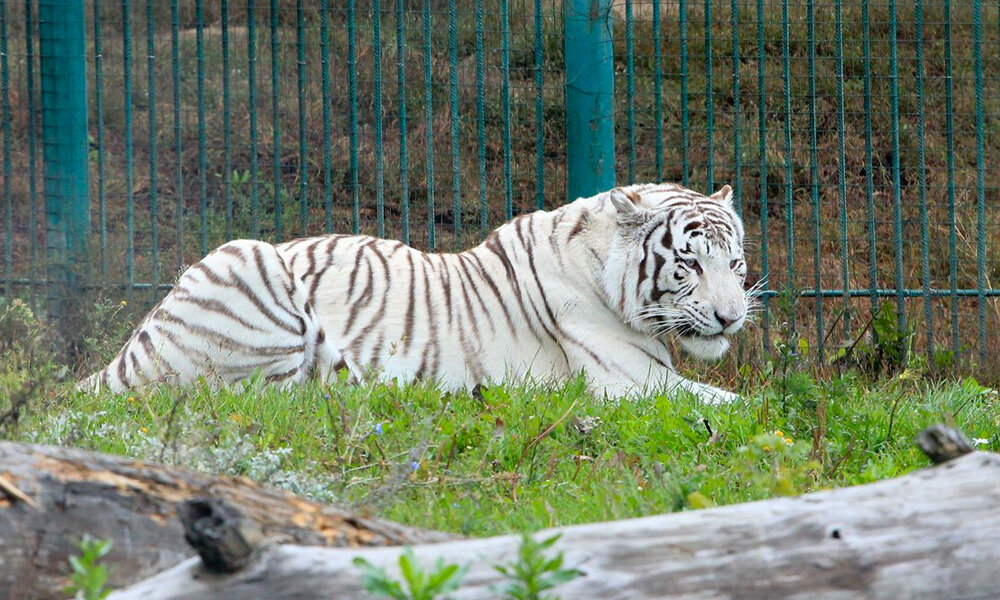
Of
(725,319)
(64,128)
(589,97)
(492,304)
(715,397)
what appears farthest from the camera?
(64,128)

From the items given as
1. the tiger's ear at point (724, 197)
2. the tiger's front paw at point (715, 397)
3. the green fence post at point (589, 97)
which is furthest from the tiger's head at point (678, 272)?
the green fence post at point (589, 97)

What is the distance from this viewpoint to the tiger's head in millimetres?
6113

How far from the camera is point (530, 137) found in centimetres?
880


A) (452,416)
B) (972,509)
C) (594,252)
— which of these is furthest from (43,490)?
(594,252)

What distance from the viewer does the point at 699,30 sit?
10.4 metres

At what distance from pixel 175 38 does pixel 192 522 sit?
660cm

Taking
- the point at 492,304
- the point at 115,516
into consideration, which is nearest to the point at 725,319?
the point at 492,304

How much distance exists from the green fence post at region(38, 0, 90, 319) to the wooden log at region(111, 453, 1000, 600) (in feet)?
21.1

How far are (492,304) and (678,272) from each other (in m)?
0.96

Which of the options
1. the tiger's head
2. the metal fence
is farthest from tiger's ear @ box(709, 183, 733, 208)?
the metal fence

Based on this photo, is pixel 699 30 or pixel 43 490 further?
pixel 699 30

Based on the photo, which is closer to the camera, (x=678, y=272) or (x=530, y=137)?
(x=678, y=272)

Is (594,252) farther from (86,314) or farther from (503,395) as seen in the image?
(86,314)

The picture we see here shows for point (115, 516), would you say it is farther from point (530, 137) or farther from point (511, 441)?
point (530, 137)
